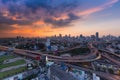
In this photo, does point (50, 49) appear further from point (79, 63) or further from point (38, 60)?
point (38, 60)

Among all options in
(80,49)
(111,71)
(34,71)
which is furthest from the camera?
(80,49)

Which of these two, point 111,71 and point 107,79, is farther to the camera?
point 111,71

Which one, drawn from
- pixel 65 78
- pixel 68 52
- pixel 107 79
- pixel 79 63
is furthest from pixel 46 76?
pixel 68 52

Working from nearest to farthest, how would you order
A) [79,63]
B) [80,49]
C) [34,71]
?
[34,71] → [79,63] → [80,49]

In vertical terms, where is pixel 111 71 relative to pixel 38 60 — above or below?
below

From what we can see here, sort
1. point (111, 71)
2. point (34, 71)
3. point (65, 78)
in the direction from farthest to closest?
point (111, 71)
point (34, 71)
point (65, 78)

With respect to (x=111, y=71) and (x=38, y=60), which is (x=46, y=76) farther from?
(x=111, y=71)

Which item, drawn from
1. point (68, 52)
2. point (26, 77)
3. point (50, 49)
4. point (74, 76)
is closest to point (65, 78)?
point (74, 76)

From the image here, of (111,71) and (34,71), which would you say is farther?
(111,71)

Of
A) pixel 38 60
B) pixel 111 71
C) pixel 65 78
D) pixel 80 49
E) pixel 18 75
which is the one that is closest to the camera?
pixel 65 78
